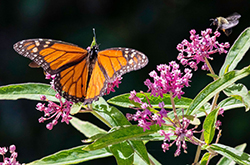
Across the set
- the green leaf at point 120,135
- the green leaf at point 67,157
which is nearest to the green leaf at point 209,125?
the green leaf at point 120,135

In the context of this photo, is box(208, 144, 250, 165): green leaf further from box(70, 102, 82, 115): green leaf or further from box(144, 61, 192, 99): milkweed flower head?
box(70, 102, 82, 115): green leaf

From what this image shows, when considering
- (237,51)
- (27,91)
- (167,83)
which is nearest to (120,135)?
(167,83)

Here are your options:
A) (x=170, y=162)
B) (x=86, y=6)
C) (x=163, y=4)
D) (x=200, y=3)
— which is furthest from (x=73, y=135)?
(x=200, y=3)

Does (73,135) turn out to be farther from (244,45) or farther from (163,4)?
(244,45)

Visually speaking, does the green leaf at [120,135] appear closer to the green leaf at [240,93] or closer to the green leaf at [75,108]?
the green leaf at [75,108]

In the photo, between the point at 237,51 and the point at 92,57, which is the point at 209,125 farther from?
the point at 92,57

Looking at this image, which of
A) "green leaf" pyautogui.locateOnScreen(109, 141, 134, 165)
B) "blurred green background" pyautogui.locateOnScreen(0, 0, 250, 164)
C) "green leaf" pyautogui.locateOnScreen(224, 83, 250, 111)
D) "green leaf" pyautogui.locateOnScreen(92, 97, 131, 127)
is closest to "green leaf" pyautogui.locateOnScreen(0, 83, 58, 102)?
"green leaf" pyautogui.locateOnScreen(92, 97, 131, 127)
